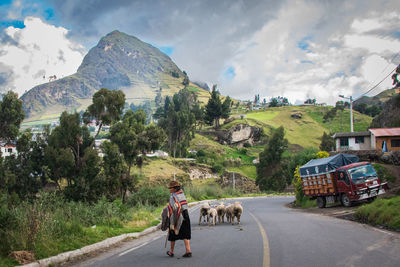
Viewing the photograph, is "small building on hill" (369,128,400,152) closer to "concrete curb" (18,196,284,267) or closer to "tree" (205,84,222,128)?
"concrete curb" (18,196,284,267)

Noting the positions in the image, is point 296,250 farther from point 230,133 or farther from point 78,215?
point 230,133

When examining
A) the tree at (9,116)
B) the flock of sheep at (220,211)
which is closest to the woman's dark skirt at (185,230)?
the flock of sheep at (220,211)

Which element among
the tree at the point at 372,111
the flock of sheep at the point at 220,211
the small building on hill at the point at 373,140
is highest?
the tree at the point at 372,111

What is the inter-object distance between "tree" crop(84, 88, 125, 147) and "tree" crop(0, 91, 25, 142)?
26.9 feet

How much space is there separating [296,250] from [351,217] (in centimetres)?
989

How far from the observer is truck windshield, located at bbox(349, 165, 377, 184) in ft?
71.1

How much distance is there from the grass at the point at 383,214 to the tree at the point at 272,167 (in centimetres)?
5519

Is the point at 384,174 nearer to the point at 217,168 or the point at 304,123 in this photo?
the point at 217,168

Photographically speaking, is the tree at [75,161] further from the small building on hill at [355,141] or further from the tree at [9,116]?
the small building on hill at [355,141]

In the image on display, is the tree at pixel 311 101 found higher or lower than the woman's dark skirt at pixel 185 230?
A: higher

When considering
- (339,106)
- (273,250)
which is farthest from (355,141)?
(339,106)

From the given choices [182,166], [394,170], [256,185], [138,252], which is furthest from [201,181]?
[138,252]

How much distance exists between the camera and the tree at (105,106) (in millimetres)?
42156

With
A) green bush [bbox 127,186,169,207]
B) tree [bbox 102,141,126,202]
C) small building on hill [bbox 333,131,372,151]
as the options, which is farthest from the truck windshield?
small building on hill [bbox 333,131,372,151]
